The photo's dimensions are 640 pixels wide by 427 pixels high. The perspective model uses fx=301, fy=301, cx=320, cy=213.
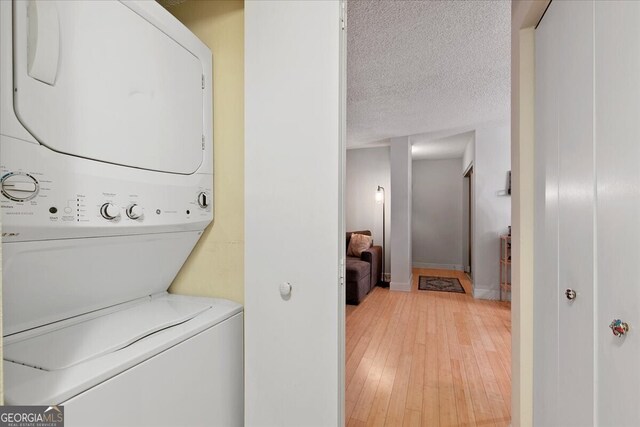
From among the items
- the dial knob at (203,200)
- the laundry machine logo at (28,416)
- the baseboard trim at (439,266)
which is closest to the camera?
the laundry machine logo at (28,416)

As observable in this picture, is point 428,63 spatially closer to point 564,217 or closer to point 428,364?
point 564,217

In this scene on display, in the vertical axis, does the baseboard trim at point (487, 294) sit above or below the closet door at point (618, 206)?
below

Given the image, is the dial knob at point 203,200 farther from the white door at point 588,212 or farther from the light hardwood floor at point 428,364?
the light hardwood floor at point 428,364

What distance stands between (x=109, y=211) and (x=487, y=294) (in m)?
4.75

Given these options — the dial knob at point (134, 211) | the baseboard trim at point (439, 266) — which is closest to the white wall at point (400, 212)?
the baseboard trim at point (439, 266)

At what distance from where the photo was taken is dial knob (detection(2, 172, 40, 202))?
0.71m

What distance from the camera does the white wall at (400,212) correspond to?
4.86 meters

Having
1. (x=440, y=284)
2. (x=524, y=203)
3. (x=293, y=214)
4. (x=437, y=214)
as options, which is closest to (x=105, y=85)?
(x=293, y=214)

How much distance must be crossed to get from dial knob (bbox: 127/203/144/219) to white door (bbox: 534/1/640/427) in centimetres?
139

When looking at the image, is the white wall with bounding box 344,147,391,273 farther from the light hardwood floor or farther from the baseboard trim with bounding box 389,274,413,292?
the light hardwood floor

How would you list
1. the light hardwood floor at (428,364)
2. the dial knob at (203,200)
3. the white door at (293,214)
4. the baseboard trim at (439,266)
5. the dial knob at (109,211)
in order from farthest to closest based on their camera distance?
the baseboard trim at (439,266) < the light hardwood floor at (428,364) < the dial knob at (203,200) < the white door at (293,214) < the dial knob at (109,211)

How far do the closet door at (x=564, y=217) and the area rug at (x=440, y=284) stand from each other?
11.8 ft

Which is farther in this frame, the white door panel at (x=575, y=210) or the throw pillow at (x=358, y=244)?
the throw pillow at (x=358, y=244)

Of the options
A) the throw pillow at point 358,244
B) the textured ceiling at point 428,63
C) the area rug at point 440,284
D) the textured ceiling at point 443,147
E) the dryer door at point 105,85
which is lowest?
the area rug at point 440,284
